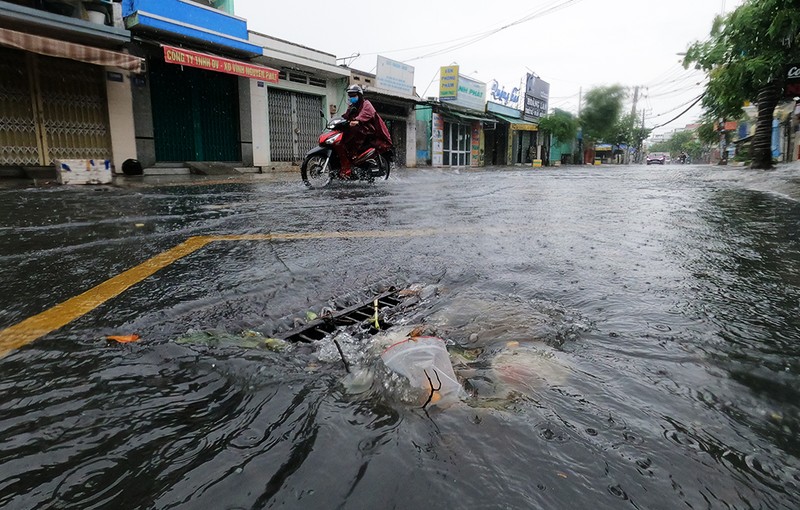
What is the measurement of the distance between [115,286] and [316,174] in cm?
571

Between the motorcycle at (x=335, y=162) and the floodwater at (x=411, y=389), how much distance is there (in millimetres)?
4854

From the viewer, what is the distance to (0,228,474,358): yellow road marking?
153cm

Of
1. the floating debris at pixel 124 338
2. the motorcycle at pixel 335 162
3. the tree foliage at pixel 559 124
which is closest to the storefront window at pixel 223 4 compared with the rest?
the motorcycle at pixel 335 162

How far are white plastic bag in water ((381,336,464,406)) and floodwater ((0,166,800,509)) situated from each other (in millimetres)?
34

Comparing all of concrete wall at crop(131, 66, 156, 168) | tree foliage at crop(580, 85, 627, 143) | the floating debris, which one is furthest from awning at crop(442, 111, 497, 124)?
the floating debris

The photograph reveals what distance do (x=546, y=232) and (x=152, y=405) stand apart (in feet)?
10.1

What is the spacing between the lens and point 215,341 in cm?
150

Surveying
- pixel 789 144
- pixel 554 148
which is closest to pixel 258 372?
pixel 789 144

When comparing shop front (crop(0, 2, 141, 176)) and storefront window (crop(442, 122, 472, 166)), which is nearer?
shop front (crop(0, 2, 141, 176))

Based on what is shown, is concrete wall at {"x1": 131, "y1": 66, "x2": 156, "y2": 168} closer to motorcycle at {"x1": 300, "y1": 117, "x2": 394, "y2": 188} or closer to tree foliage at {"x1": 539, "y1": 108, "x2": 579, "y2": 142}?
motorcycle at {"x1": 300, "y1": 117, "x2": 394, "y2": 188}

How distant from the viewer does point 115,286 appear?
6.83 ft

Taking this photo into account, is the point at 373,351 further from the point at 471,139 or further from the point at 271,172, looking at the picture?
the point at 471,139

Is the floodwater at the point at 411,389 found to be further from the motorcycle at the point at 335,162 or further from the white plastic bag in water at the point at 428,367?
the motorcycle at the point at 335,162

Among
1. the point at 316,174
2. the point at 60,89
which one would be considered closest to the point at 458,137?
the point at 316,174
